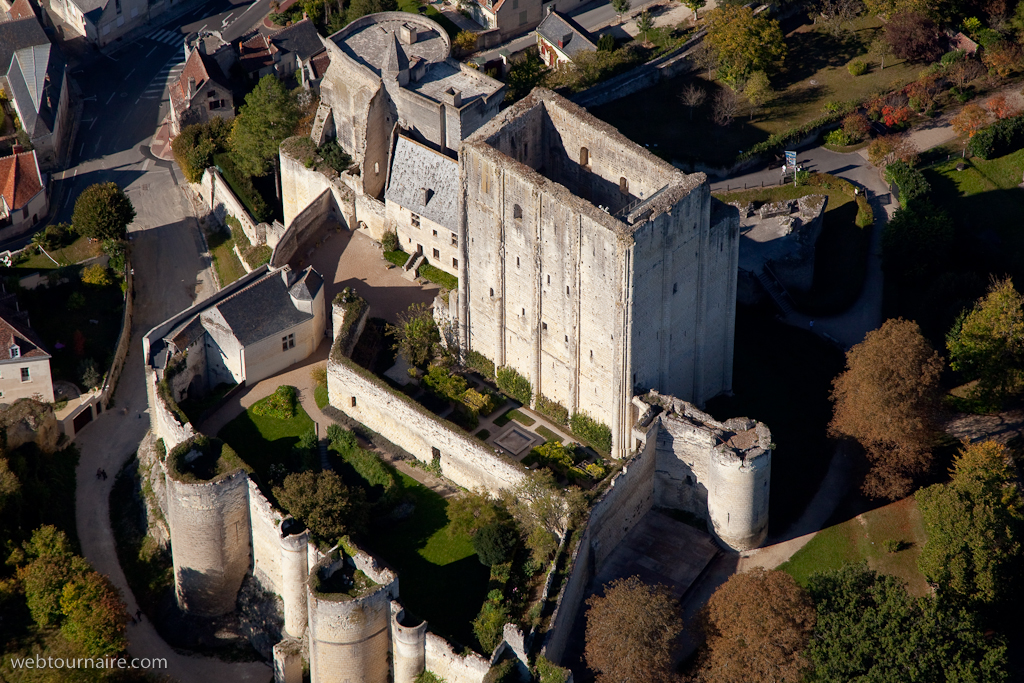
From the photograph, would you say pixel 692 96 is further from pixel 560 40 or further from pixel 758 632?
pixel 758 632

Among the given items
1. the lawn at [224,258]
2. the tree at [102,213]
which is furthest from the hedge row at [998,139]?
the tree at [102,213]

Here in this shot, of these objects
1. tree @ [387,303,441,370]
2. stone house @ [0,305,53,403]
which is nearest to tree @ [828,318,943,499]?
tree @ [387,303,441,370]

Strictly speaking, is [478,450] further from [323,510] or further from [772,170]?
[772,170]

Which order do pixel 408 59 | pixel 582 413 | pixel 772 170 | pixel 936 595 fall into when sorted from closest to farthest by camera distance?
pixel 936 595, pixel 582 413, pixel 408 59, pixel 772 170

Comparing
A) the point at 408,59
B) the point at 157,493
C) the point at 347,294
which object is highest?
the point at 408,59

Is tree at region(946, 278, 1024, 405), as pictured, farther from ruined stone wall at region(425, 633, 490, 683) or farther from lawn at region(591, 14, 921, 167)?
ruined stone wall at region(425, 633, 490, 683)

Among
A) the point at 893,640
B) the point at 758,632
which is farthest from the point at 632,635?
the point at 893,640

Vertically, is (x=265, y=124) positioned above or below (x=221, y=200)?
above

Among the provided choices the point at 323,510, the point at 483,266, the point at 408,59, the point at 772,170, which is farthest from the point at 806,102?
the point at 323,510
